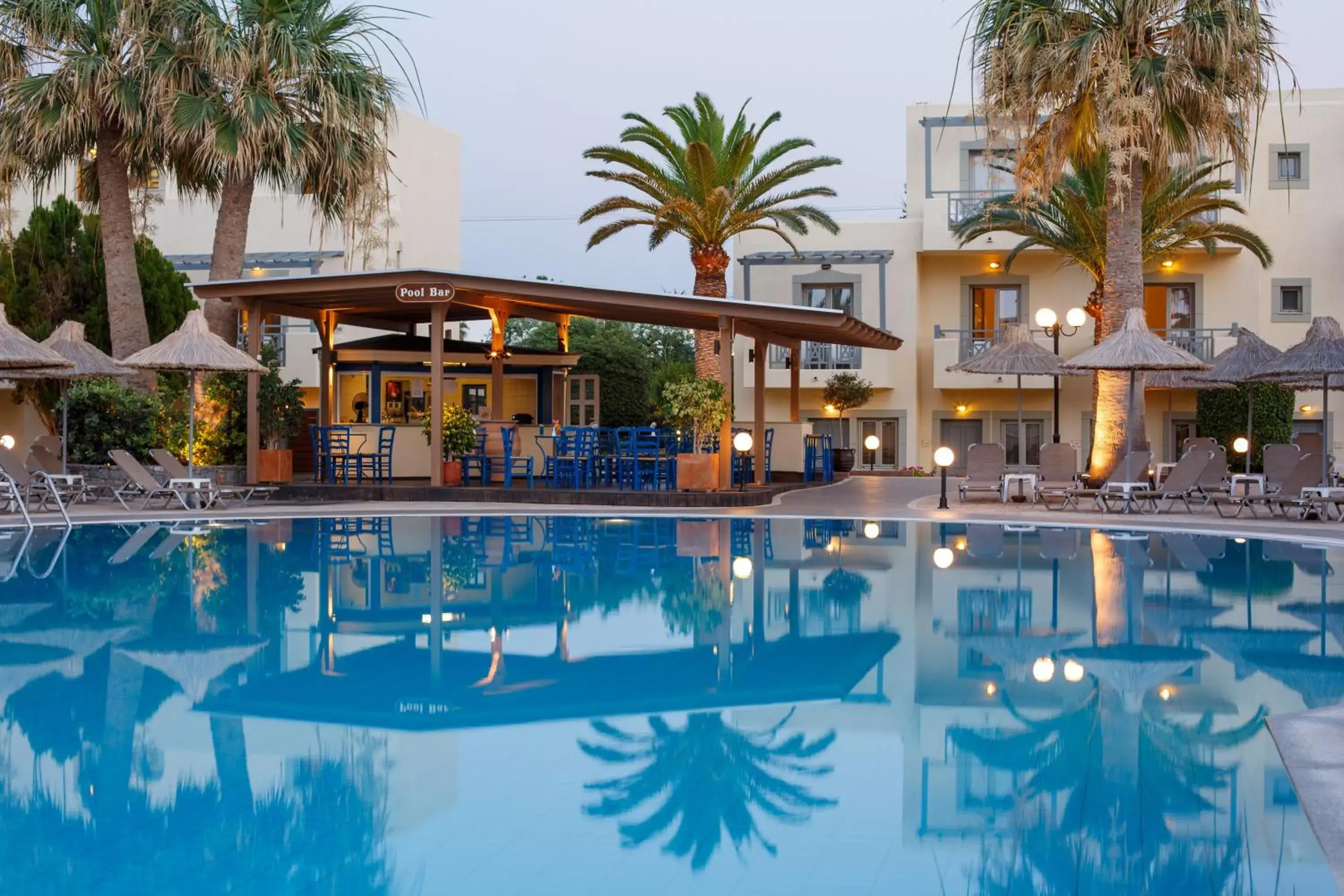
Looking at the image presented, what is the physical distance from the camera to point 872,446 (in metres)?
30.0

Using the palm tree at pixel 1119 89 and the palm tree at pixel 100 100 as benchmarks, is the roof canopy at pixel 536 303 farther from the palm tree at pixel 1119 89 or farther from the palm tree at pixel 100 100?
the palm tree at pixel 1119 89

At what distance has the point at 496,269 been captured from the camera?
67.8m

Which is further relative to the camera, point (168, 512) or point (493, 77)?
point (493, 77)

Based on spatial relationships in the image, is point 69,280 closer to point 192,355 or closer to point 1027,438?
point 192,355

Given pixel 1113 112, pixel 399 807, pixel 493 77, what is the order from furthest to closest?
pixel 493 77 → pixel 1113 112 → pixel 399 807

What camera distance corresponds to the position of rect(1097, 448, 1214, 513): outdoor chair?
18.2 m

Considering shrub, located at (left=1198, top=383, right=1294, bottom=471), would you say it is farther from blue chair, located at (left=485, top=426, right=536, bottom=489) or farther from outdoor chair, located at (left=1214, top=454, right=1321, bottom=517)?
blue chair, located at (left=485, top=426, right=536, bottom=489)

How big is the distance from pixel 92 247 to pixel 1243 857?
27801 millimetres

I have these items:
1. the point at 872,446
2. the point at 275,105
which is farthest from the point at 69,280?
the point at 872,446

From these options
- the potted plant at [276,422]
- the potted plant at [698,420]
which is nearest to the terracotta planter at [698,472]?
the potted plant at [698,420]

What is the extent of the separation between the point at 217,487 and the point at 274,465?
1.30 metres

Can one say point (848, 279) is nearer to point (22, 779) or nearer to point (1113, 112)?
point (1113, 112)

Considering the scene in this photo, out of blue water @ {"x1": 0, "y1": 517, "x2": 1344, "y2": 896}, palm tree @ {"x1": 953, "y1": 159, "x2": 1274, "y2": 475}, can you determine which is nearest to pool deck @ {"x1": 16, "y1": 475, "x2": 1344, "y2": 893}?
blue water @ {"x1": 0, "y1": 517, "x2": 1344, "y2": 896}

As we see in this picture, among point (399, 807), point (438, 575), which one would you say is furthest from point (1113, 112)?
point (399, 807)
